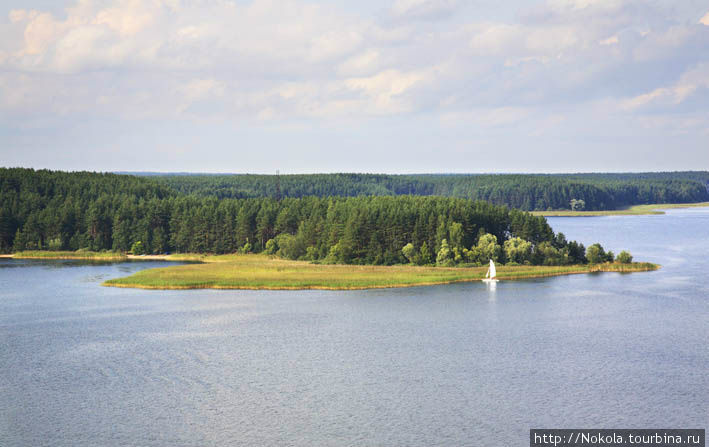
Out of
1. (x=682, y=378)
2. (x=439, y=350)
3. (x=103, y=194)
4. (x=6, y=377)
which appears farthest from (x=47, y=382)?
(x=103, y=194)

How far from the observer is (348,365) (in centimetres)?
4916

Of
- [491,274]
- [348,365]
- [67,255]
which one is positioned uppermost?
[67,255]

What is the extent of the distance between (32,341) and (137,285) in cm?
2999

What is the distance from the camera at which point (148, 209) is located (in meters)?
137

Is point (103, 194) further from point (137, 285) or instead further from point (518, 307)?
point (518, 307)

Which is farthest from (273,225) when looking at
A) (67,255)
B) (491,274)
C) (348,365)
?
(348,365)

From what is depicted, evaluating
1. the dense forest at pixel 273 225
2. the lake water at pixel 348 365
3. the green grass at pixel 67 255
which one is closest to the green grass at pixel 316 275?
the lake water at pixel 348 365

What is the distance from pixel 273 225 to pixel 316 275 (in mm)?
39034

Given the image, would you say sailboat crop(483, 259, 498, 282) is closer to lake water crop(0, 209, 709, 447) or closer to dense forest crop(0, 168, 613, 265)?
lake water crop(0, 209, 709, 447)

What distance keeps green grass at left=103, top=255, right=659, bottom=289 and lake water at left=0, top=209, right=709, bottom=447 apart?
3.52 m

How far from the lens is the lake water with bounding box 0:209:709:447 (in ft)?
125

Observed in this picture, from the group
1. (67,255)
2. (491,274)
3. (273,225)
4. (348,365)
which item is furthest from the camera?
(273,225)

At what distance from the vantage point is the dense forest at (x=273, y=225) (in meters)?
102

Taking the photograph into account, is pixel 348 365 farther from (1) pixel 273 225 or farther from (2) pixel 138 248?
(2) pixel 138 248
